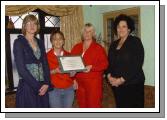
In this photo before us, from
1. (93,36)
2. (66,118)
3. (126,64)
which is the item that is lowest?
(66,118)

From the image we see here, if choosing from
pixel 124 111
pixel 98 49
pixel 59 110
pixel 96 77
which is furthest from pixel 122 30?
pixel 59 110

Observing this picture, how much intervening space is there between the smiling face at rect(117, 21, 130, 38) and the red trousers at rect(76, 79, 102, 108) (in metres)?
0.54

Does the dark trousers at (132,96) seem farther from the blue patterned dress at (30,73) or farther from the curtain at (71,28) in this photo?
the curtain at (71,28)

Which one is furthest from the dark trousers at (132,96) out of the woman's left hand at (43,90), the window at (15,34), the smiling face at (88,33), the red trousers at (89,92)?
the window at (15,34)

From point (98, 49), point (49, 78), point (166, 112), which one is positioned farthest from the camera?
point (98, 49)

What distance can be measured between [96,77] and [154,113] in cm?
69

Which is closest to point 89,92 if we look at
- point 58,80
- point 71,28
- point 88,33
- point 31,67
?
point 58,80

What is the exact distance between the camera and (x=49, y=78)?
7.79ft

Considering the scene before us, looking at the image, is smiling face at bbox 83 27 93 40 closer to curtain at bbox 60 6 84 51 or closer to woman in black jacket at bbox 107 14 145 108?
woman in black jacket at bbox 107 14 145 108

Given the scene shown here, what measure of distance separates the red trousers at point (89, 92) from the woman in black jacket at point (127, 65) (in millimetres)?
199

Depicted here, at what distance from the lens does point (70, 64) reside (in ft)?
7.92

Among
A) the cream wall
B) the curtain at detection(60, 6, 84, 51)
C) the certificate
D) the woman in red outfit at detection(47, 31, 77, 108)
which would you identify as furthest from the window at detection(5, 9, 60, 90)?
the certificate

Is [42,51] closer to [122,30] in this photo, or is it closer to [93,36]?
[93,36]

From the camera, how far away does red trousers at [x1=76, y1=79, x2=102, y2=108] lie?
265 cm
